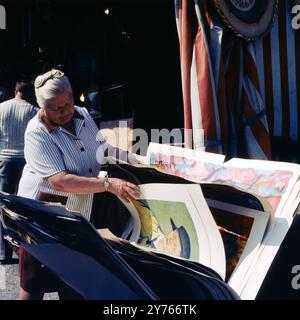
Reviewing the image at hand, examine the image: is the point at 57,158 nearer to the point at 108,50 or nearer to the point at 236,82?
the point at 236,82

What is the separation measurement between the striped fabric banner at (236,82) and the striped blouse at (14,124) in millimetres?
1501

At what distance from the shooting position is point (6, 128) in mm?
3609

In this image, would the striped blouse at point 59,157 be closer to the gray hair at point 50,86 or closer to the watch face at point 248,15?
the gray hair at point 50,86

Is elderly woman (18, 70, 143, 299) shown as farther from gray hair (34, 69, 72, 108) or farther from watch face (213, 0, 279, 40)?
watch face (213, 0, 279, 40)

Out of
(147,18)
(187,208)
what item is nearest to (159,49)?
(147,18)

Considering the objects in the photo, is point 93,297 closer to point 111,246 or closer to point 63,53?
point 111,246

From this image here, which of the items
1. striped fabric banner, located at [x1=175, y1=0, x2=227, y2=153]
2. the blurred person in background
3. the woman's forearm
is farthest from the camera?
the blurred person in background

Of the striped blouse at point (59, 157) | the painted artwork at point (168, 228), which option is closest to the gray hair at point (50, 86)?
the striped blouse at point (59, 157)

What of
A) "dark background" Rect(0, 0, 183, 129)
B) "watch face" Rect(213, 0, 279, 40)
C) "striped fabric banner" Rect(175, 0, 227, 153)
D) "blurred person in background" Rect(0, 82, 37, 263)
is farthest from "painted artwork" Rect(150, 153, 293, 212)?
"blurred person in background" Rect(0, 82, 37, 263)

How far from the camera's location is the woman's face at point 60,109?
5.63 ft

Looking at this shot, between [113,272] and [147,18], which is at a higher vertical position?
[147,18]

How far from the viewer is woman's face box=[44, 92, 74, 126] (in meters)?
1.71

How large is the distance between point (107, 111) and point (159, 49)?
65 cm

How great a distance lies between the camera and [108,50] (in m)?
3.95
